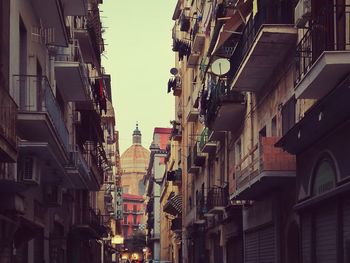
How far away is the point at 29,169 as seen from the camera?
1789 cm

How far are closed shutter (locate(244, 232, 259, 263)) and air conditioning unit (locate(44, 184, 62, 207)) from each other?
5674mm

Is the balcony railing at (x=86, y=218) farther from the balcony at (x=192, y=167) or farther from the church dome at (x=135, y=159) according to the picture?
the church dome at (x=135, y=159)

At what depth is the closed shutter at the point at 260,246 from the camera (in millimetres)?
22688

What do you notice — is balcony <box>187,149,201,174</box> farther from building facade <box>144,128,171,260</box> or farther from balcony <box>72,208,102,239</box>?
building facade <box>144,128,171,260</box>

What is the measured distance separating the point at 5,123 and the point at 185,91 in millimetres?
38922

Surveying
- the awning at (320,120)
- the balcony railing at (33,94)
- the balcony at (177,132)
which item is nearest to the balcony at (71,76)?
the balcony railing at (33,94)

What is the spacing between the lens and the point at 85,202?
138 ft

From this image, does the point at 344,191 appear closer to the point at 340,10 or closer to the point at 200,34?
the point at 340,10

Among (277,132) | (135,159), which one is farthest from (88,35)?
(135,159)

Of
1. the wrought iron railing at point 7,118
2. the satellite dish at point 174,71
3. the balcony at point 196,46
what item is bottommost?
the wrought iron railing at point 7,118

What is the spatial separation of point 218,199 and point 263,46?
510 inches

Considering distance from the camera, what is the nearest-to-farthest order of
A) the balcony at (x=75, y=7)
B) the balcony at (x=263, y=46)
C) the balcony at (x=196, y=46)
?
the balcony at (x=263, y=46)
the balcony at (x=75, y=7)
the balcony at (x=196, y=46)

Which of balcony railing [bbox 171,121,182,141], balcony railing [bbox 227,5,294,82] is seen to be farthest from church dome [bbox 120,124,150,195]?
balcony railing [bbox 227,5,294,82]

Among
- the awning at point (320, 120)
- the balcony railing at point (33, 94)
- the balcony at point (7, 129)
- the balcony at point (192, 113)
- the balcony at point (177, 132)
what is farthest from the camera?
the balcony at point (177, 132)
